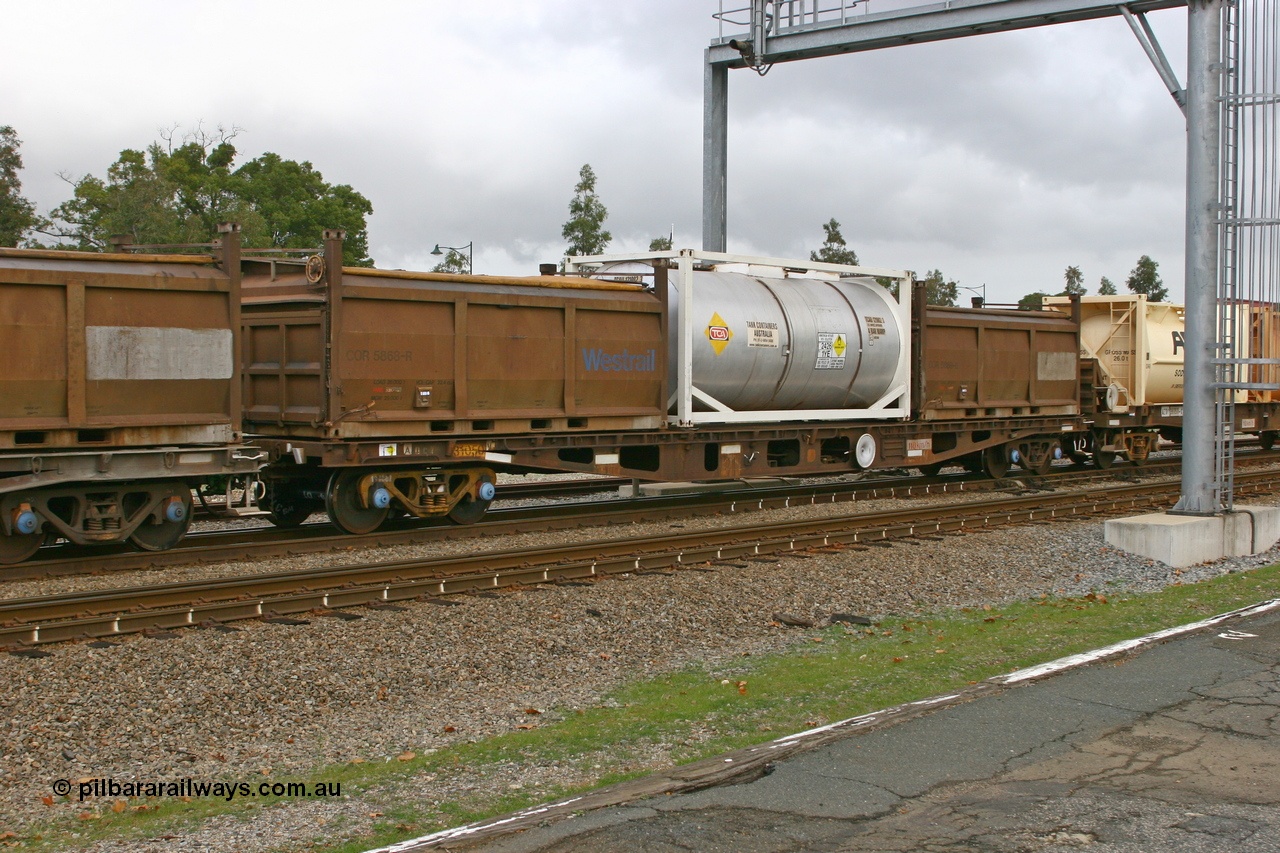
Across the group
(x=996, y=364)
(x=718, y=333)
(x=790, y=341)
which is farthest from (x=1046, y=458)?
(x=718, y=333)

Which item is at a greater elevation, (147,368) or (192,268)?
(192,268)

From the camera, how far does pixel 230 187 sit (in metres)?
63.1

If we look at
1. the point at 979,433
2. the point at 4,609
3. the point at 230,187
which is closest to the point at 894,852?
the point at 4,609

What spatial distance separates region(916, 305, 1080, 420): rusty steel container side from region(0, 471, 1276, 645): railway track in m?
3.54

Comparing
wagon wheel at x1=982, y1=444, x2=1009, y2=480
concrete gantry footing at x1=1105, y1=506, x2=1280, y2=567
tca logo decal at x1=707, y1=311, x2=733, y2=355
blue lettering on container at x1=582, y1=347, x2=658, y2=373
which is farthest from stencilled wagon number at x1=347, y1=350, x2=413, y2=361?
wagon wheel at x1=982, y1=444, x2=1009, y2=480

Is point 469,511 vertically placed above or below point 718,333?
below

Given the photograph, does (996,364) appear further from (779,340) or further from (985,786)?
(985,786)

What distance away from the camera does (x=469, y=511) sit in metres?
14.3

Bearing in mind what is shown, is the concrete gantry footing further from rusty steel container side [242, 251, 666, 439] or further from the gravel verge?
rusty steel container side [242, 251, 666, 439]

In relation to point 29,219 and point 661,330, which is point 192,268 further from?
point 29,219

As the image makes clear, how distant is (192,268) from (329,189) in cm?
5976

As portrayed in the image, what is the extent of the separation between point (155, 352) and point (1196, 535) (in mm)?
11887

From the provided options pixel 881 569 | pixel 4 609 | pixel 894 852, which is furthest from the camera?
pixel 881 569

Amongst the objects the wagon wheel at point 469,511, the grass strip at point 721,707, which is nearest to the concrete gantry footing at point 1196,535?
the grass strip at point 721,707
